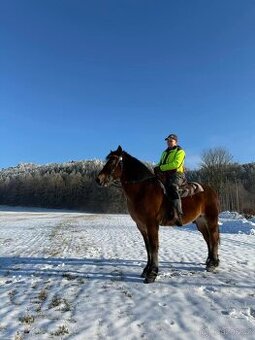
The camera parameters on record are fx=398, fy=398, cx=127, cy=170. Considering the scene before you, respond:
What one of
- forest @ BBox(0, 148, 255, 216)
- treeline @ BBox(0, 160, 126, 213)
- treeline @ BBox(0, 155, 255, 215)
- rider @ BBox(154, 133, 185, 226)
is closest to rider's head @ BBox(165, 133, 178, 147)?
rider @ BBox(154, 133, 185, 226)

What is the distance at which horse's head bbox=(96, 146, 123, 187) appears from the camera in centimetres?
973

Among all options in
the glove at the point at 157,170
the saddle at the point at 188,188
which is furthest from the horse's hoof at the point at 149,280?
the glove at the point at 157,170

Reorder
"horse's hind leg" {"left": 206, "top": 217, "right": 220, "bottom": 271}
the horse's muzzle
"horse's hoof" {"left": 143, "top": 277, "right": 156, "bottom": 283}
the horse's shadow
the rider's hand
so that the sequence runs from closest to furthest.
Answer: "horse's hoof" {"left": 143, "top": 277, "right": 156, "bottom": 283}, the horse's muzzle, the horse's shadow, the rider's hand, "horse's hind leg" {"left": 206, "top": 217, "right": 220, "bottom": 271}

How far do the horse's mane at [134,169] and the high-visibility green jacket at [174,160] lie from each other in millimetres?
528

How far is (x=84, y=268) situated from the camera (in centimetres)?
1101

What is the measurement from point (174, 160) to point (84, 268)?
12.8ft

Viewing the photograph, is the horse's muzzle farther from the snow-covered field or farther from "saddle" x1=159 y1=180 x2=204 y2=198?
the snow-covered field

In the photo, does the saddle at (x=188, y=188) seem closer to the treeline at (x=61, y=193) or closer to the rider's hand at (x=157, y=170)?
the rider's hand at (x=157, y=170)

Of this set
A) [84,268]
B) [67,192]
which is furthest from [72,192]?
[84,268]

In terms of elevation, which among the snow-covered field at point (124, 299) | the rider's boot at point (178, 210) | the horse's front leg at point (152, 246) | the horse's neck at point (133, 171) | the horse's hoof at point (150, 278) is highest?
the horse's neck at point (133, 171)

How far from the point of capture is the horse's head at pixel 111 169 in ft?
31.9

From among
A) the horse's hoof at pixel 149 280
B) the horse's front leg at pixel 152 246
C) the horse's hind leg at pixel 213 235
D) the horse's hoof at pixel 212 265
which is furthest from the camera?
the horse's hind leg at pixel 213 235

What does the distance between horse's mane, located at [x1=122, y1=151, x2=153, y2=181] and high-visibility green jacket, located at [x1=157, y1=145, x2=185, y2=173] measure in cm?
53

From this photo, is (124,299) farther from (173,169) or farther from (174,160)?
(174,160)
